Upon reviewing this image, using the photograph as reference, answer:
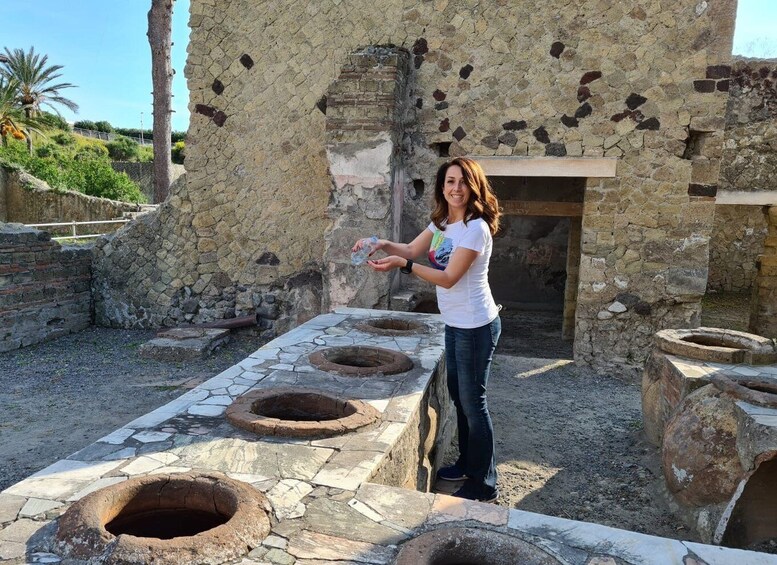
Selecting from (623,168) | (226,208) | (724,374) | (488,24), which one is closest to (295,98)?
(226,208)

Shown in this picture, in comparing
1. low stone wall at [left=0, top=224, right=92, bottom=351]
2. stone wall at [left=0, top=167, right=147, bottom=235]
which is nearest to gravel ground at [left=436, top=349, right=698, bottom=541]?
low stone wall at [left=0, top=224, right=92, bottom=351]

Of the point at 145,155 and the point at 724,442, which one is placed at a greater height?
the point at 145,155

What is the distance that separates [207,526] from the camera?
2.35m

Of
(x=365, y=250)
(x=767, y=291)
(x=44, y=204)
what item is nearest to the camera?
(x=365, y=250)

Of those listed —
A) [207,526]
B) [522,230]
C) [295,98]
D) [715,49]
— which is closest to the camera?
[207,526]

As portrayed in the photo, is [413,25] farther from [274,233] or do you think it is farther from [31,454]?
[31,454]

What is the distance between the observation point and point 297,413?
3.45 m

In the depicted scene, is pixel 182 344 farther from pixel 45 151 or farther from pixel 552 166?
pixel 45 151

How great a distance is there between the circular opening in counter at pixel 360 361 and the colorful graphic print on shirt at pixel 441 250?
84 centimetres

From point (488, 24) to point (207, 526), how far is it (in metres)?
5.83

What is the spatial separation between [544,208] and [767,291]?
3548mm

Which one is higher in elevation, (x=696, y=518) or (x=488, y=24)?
(x=488, y=24)

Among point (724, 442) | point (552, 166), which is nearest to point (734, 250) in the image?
point (552, 166)

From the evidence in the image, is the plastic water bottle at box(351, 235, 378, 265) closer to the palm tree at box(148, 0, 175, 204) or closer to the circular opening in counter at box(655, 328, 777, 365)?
the circular opening in counter at box(655, 328, 777, 365)
